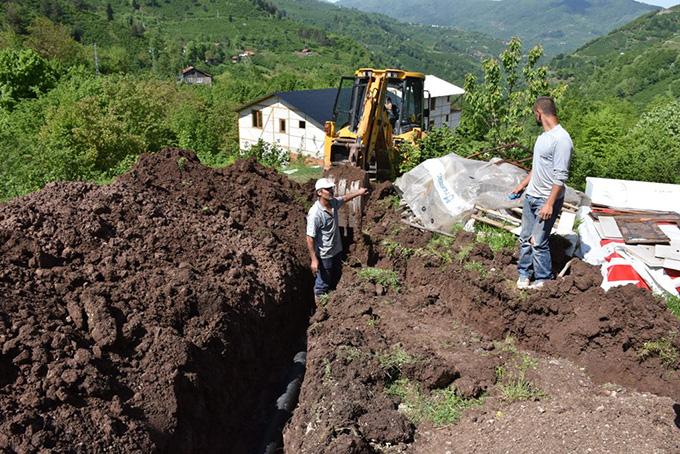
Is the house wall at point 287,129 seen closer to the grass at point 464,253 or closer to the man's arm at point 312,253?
the grass at point 464,253

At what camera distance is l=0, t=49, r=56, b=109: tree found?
31.7 meters

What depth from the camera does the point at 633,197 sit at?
7.74m

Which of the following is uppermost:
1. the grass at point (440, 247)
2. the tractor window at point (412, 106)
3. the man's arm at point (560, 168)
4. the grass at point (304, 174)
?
the man's arm at point (560, 168)

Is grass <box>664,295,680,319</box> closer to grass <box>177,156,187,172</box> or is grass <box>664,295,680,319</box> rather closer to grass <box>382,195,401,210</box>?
grass <box>382,195,401,210</box>

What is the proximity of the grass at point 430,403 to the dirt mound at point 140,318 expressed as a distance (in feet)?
5.30

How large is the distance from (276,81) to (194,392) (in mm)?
57629

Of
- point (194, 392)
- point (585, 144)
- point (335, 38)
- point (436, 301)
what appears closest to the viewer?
point (194, 392)

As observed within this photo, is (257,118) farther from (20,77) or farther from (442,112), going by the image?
(442,112)

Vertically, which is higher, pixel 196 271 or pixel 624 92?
pixel 196 271

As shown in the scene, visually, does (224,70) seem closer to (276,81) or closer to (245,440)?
(276,81)

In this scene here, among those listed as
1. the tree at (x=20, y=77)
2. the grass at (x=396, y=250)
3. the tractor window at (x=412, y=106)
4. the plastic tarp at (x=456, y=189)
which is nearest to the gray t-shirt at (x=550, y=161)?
the plastic tarp at (x=456, y=189)

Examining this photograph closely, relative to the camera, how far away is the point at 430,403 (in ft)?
18.4

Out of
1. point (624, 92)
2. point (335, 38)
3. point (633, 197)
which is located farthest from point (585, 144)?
point (335, 38)

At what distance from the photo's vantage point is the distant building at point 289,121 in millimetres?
29844
